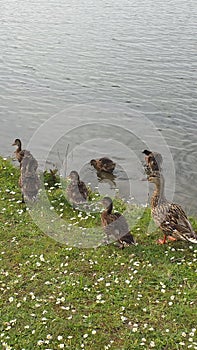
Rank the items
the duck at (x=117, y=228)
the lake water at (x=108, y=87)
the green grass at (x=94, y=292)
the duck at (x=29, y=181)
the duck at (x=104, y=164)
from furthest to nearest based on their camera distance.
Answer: the lake water at (x=108, y=87) → the duck at (x=104, y=164) → the duck at (x=29, y=181) → the duck at (x=117, y=228) → the green grass at (x=94, y=292)

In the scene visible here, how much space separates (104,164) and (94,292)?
27.4ft

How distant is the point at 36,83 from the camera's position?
26234 mm

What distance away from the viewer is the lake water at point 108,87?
62.7 ft

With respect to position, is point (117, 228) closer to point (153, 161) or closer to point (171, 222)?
point (171, 222)

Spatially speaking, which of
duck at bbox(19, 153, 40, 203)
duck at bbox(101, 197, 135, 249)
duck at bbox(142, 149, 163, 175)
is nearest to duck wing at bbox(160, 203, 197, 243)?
duck at bbox(101, 197, 135, 249)

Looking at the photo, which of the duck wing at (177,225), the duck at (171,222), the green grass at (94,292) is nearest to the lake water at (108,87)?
the duck at (171,222)

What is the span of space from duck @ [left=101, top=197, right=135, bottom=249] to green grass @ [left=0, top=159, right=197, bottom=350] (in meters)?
0.26

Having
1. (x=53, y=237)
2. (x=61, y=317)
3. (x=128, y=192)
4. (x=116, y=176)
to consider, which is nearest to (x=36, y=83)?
(x=116, y=176)

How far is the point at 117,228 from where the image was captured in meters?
11.7

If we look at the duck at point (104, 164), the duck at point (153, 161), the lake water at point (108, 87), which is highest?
the lake water at point (108, 87)

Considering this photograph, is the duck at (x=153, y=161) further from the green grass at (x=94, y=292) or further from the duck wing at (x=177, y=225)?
the duck wing at (x=177, y=225)

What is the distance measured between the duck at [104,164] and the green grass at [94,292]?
4.98 m

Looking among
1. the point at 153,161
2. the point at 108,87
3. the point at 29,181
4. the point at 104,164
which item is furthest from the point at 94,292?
the point at 108,87

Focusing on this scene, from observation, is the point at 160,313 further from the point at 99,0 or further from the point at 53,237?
the point at 99,0
